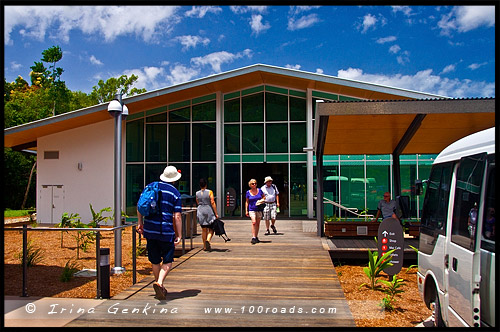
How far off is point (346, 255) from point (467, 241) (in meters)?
5.79

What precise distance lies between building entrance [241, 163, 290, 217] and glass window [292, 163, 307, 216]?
0.86 ft

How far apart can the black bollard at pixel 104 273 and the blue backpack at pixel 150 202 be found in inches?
37.4

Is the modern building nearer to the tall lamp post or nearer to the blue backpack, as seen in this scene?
the tall lamp post

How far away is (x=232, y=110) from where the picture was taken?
19344 millimetres

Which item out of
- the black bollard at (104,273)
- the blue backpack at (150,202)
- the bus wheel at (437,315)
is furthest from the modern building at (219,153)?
the bus wheel at (437,315)

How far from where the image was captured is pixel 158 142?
1945 cm

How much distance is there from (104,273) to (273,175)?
13278mm

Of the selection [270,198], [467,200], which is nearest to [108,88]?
[270,198]

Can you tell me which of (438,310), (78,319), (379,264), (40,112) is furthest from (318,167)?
(40,112)

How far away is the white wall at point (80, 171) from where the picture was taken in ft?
62.2

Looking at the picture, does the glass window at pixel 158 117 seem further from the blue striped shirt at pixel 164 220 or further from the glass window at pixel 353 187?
the blue striped shirt at pixel 164 220

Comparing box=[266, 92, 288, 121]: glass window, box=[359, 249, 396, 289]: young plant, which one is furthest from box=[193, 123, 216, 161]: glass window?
box=[359, 249, 396, 289]: young plant

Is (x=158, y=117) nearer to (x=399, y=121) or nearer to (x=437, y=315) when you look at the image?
(x=399, y=121)

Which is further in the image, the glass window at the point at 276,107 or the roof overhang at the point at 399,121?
the glass window at the point at 276,107
